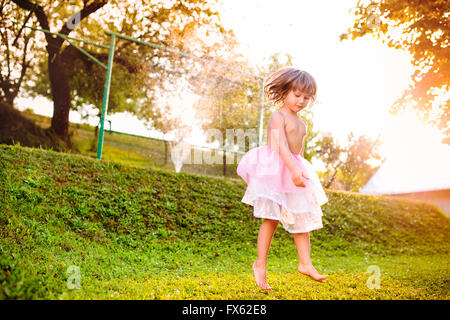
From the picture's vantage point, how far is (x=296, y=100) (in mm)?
2557

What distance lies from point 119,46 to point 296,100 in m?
9.62

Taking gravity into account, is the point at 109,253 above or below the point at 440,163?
below

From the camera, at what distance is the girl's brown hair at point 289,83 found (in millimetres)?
2525

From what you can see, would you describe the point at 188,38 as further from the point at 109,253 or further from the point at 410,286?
the point at 410,286

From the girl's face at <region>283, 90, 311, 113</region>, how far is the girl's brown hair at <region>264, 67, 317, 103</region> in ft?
0.08

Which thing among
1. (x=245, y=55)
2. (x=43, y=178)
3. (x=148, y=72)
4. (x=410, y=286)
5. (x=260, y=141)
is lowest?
(x=410, y=286)

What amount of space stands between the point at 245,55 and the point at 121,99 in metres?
3.74

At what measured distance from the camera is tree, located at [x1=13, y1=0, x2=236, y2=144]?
364 inches

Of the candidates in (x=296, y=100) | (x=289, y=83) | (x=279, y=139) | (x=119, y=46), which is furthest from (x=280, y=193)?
(x=119, y=46)

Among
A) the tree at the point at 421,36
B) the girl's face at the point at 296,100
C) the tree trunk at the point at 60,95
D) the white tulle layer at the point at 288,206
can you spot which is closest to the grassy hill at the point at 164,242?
the white tulle layer at the point at 288,206

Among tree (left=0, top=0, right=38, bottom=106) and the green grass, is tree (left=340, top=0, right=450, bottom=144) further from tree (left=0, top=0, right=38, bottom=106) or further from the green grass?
tree (left=0, top=0, right=38, bottom=106)

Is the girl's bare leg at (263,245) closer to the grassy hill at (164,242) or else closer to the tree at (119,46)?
the grassy hill at (164,242)

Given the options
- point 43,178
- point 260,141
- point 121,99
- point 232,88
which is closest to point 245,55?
point 232,88

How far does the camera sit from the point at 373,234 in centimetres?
Answer: 784
